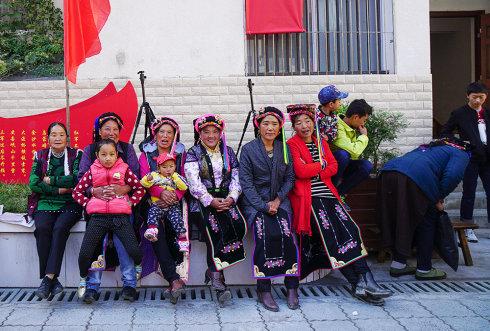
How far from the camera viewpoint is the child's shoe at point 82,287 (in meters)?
4.90

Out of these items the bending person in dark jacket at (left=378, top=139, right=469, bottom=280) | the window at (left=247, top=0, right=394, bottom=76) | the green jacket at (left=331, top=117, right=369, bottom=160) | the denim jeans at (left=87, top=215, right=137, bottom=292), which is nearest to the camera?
the denim jeans at (left=87, top=215, right=137, bottom=292)

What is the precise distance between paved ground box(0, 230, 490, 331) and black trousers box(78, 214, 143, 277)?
376 mm

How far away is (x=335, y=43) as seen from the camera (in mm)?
8594

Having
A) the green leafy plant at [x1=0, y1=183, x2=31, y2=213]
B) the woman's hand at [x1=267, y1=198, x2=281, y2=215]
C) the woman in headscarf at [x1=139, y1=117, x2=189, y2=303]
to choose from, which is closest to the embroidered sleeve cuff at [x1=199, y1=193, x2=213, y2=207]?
the woman in headscarf at [x1=139, y1=117, x2=189, y2=303]

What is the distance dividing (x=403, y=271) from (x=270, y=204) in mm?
1663

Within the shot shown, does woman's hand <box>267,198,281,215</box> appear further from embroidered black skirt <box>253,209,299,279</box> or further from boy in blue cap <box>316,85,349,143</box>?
boy in blue cap <box>316,85,349,143</box>

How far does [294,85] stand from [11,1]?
4566 mm

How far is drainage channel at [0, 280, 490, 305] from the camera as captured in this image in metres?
5.08

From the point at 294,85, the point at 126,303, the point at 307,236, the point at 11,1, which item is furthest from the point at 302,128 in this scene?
the point at 11,1

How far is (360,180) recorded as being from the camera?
19.4ft

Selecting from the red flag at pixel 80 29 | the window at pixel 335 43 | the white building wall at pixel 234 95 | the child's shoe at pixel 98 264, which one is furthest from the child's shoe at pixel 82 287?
the window at pixel 335 43

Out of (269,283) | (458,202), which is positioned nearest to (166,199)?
(269,283)

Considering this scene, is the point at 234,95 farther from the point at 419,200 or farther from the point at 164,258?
the point at 164,258

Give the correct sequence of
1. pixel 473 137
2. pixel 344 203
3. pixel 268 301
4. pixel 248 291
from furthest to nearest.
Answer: pixel 473 137 → pixel 344 203 → pixel 248 291 → pixel 268 301
